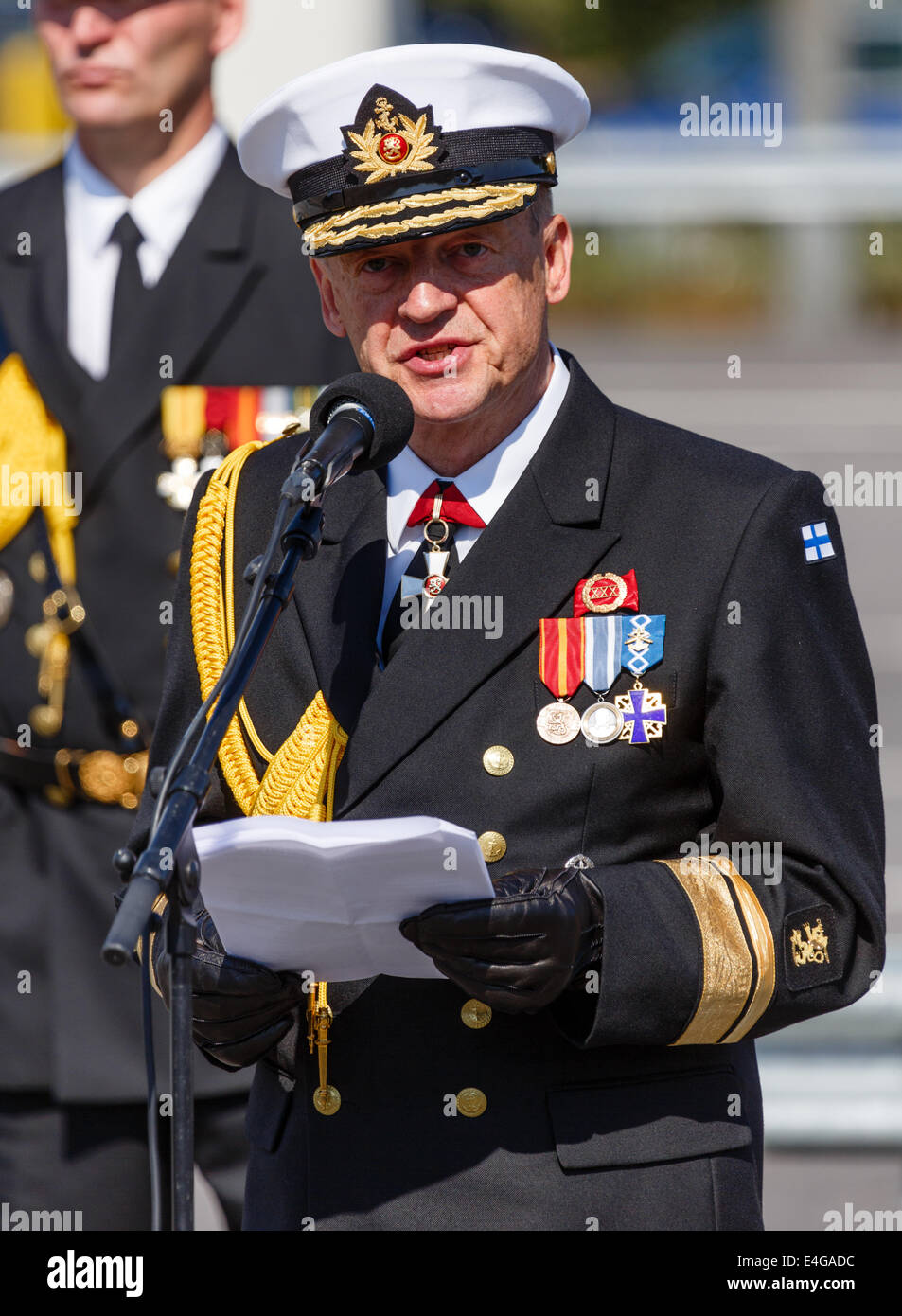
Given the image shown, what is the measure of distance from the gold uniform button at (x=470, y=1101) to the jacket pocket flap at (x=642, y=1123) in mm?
80

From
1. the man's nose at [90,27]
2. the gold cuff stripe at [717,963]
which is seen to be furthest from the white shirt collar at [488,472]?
the man's nose at [90,27]

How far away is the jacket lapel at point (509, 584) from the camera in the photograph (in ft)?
8.34

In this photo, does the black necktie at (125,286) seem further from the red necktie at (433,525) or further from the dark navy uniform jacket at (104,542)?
the red necktie at (433,525)

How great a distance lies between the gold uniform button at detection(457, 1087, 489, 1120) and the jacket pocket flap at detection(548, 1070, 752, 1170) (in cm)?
8

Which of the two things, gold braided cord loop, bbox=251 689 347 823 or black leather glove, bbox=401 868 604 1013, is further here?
gold braided cord loop, bbox=251 689 347 823

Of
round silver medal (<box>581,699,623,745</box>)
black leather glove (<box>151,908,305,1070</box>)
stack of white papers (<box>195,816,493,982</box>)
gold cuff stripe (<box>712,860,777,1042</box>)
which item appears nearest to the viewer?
stack of white papers (<box>195,816,493,982</box>)

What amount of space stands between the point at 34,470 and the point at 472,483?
61.1 inches

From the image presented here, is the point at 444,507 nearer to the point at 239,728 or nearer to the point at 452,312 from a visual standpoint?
the point at 452,312

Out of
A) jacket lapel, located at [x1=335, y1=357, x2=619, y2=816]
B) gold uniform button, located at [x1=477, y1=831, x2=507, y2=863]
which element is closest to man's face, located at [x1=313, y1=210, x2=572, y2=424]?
jacket lapel, located at [x1=335, y1=357, x2=619, y2=816]

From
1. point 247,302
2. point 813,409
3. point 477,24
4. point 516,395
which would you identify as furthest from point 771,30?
point 516,395

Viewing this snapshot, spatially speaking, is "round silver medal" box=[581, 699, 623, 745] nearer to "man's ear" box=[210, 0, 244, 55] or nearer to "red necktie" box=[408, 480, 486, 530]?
"red necktie" box=[408, 480, 486, 530]

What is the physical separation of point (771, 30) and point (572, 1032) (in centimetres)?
1860

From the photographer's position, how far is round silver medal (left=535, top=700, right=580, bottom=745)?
2521 millimetres
